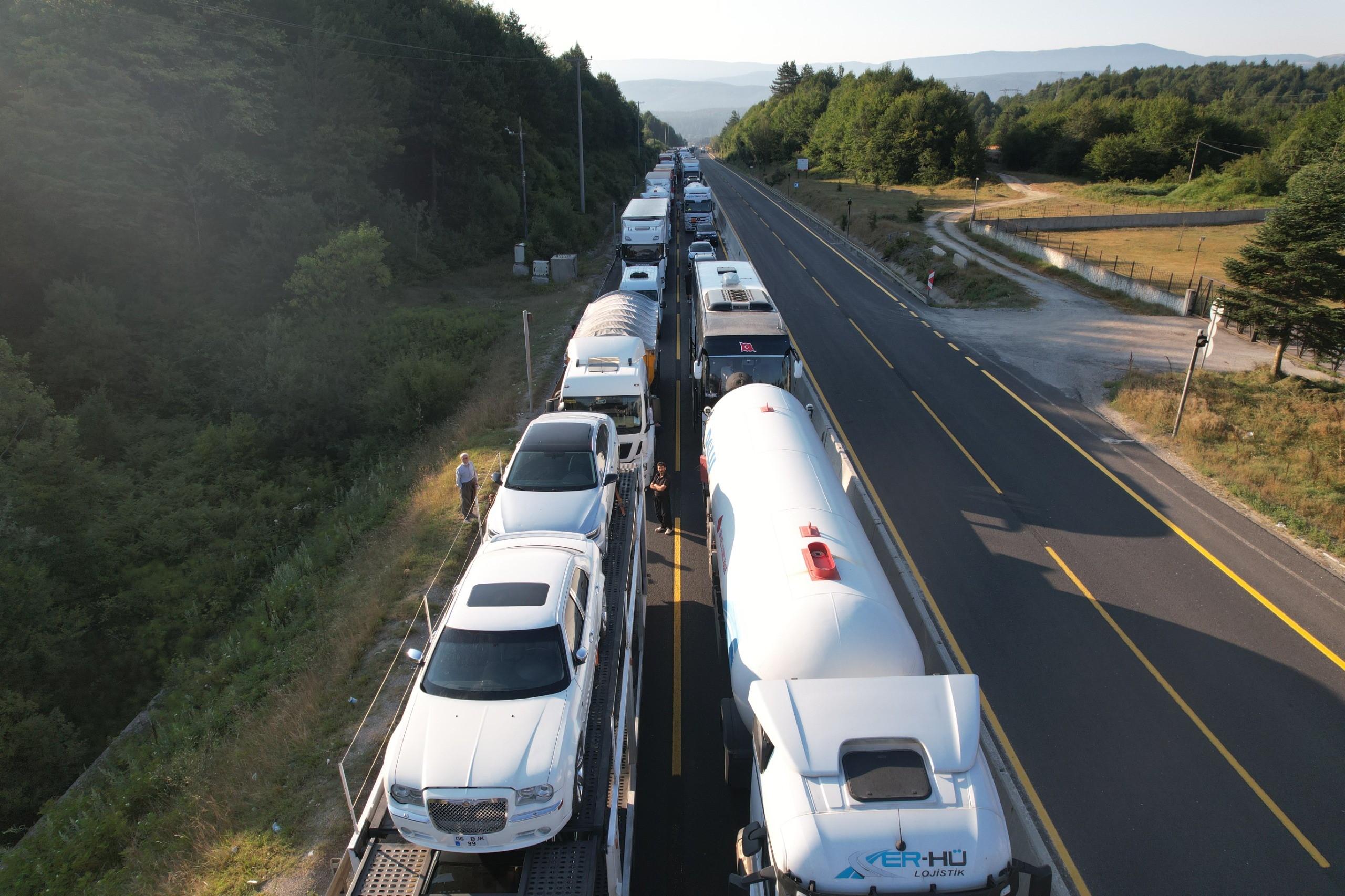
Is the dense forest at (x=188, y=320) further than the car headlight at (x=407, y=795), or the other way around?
the dense forest at (x=188, y=320)

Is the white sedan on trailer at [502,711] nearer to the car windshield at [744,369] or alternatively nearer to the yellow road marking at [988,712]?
the yellow road marking at [988,712]

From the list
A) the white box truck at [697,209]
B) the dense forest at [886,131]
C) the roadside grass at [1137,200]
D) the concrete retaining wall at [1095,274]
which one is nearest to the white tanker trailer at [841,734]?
the concrete retaining wall at [1095,274]

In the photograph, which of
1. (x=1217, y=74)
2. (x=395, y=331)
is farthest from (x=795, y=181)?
(x=1217, y=74)

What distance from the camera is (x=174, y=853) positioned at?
842 centimetres

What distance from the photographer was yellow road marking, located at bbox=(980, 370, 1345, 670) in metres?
11.7

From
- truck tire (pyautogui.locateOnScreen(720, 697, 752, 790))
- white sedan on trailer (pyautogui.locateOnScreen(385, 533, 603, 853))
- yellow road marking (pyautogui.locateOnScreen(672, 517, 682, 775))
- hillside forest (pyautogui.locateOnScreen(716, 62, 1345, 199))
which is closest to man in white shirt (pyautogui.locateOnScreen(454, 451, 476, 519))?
yellow road marking (pyautogui.locateOnScreen(672, 517, 682, 775))

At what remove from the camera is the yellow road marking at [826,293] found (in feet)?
109

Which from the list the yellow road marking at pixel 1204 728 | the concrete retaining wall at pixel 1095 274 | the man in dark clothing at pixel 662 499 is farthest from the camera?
the concrete retaining wall at pixel 1095 274

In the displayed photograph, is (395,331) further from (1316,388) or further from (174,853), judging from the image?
(1316,388)

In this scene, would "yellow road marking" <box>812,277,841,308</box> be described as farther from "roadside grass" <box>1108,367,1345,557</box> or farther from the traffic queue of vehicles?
the traffic queue of vehicles

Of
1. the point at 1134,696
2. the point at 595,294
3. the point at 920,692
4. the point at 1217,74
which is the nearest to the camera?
the point at 920,692

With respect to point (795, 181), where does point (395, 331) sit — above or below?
below

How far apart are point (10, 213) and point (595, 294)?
825 inches

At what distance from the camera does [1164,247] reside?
47.4 metres
